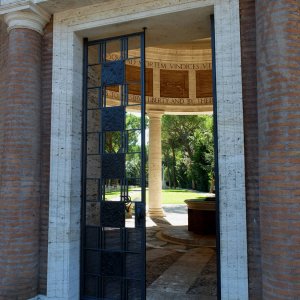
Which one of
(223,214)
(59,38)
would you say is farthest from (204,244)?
(59,38)

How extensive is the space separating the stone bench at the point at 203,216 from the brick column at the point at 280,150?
6.59 metres

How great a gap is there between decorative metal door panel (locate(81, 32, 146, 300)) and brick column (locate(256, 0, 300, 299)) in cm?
191

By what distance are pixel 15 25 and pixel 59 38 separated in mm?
721

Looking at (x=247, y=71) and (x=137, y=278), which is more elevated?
(x=247, y=71)

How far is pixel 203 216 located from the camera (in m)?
10.5

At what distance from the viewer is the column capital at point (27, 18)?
5317 mm

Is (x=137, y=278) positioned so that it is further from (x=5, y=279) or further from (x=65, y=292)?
(x=5, y=279)

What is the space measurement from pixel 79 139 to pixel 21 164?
1006 millimetres

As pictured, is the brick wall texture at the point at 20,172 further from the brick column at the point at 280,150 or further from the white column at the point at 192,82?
the white column at the point at 192,82

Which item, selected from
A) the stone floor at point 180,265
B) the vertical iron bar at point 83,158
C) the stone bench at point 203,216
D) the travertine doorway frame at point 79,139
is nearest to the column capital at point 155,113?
the stone bench at point 203,216

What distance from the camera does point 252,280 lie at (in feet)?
13.9

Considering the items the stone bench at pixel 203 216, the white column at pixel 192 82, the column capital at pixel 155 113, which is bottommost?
the stone bench at pixel 203 216

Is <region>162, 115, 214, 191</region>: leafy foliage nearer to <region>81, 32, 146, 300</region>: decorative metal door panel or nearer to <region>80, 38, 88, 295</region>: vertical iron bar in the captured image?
<region>81, 32, 146, 300</region>: decorative metal door panel

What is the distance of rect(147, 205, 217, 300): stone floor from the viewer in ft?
18.1
